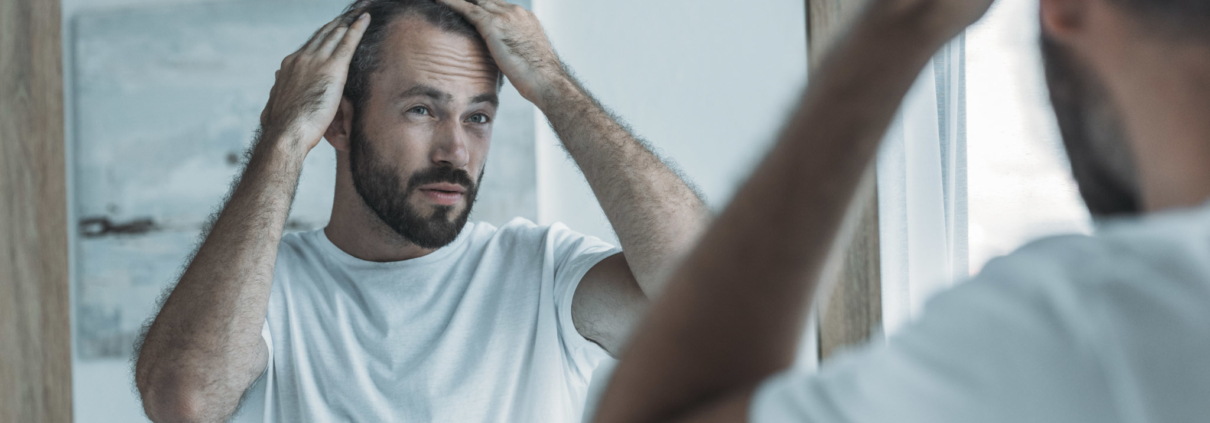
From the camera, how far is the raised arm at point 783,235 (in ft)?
0.94

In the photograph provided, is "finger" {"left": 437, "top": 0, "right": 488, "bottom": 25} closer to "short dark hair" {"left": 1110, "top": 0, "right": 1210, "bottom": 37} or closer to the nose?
the nose

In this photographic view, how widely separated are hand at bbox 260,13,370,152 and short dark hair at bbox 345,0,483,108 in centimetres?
2

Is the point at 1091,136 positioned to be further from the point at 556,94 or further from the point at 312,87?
the point at 312,87

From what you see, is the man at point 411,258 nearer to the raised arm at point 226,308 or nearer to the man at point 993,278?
the raised arm at point 226,308

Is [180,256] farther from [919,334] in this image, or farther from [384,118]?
[919,334]

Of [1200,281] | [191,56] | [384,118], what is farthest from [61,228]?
[1200,281]

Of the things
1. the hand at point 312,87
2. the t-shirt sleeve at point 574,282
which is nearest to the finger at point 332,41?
the hand at point 312,87

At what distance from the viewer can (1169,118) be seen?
0.92 ft

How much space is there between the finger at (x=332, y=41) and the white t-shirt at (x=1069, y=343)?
1.26 meters

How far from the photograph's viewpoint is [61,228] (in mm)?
1866

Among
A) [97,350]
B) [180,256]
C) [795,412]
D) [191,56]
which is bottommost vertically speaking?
[97,350]

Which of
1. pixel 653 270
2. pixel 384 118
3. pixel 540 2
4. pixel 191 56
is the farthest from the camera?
pixel 191 56

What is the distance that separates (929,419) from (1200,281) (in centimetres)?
9

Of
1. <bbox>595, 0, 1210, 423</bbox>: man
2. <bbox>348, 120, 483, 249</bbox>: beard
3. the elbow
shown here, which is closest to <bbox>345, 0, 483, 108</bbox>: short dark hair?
<bbox>348, 120, 483, 249</bbox>: beard
